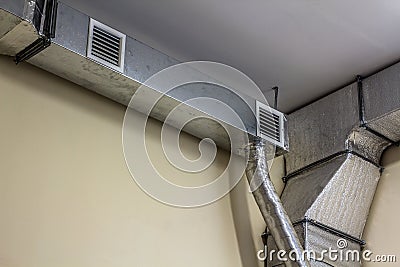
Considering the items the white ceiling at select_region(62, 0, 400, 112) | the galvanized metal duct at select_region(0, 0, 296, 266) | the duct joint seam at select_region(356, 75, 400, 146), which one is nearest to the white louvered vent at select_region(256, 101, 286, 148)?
the galvanized metal duct at select_region(0, 0, 296, 266)

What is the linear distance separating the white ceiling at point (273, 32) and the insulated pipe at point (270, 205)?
28cm

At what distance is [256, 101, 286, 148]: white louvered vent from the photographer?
2.30 m

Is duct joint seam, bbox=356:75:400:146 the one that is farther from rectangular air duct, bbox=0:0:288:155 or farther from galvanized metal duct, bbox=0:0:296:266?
rectangular air duct, bbox=0:0:288:155

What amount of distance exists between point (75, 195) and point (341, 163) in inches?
38.1

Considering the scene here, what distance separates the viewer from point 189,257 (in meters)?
2.11

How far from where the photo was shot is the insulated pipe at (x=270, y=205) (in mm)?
2139

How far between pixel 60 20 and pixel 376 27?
39.9 inches

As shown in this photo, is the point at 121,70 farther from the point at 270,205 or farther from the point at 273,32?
the point at 270,205

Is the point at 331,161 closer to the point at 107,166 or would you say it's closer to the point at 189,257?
the point at 189,257

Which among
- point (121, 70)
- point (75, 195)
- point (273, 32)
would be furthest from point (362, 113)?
point (75, 195)

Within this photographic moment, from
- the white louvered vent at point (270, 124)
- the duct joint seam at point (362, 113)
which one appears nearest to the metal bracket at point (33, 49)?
the white louvered vent at point (270, 124)

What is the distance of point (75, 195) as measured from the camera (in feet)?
6.25

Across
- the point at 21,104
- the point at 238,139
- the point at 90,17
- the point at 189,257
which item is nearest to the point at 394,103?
the point at 238,139

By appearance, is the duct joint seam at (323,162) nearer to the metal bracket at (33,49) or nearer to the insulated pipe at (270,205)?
the insulated pipe at (270,205)
